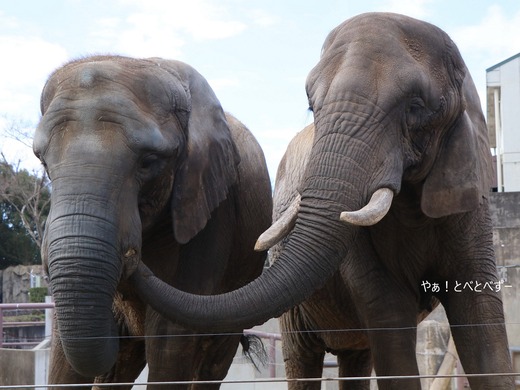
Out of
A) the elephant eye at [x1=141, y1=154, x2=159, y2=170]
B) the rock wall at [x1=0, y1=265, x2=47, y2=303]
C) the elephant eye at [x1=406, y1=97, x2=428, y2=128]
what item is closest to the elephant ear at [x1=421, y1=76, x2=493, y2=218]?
the elephant eye at [x1=406, y1=97, x2=428, y2=128]

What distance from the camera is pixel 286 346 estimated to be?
265 inches

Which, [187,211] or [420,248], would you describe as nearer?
[187,211]

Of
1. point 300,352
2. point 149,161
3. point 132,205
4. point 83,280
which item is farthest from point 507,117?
point 83,280

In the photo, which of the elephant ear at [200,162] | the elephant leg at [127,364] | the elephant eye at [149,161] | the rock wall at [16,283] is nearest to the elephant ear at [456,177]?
the elephant ear at [200,162]

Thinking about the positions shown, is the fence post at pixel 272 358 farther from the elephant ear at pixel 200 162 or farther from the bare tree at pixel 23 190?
the bare tree at pixel 23 190

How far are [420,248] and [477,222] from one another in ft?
1.04

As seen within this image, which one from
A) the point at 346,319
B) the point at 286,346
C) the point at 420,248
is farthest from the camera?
the point at 286,346

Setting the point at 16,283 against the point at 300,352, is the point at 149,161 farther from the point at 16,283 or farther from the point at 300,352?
the point at 16,283

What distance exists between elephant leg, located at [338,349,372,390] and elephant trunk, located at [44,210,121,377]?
3094 mm

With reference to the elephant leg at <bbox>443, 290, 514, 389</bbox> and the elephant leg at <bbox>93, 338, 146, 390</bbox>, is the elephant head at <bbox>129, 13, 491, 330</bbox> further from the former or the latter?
the elephant leg at <bbox>93, 338, 146, 390</bbox>

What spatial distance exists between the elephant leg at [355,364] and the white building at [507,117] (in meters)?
18.1

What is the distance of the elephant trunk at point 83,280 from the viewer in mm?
3779

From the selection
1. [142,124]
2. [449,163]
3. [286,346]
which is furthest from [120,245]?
[286,346]

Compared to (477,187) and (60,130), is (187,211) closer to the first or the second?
(60,130)
